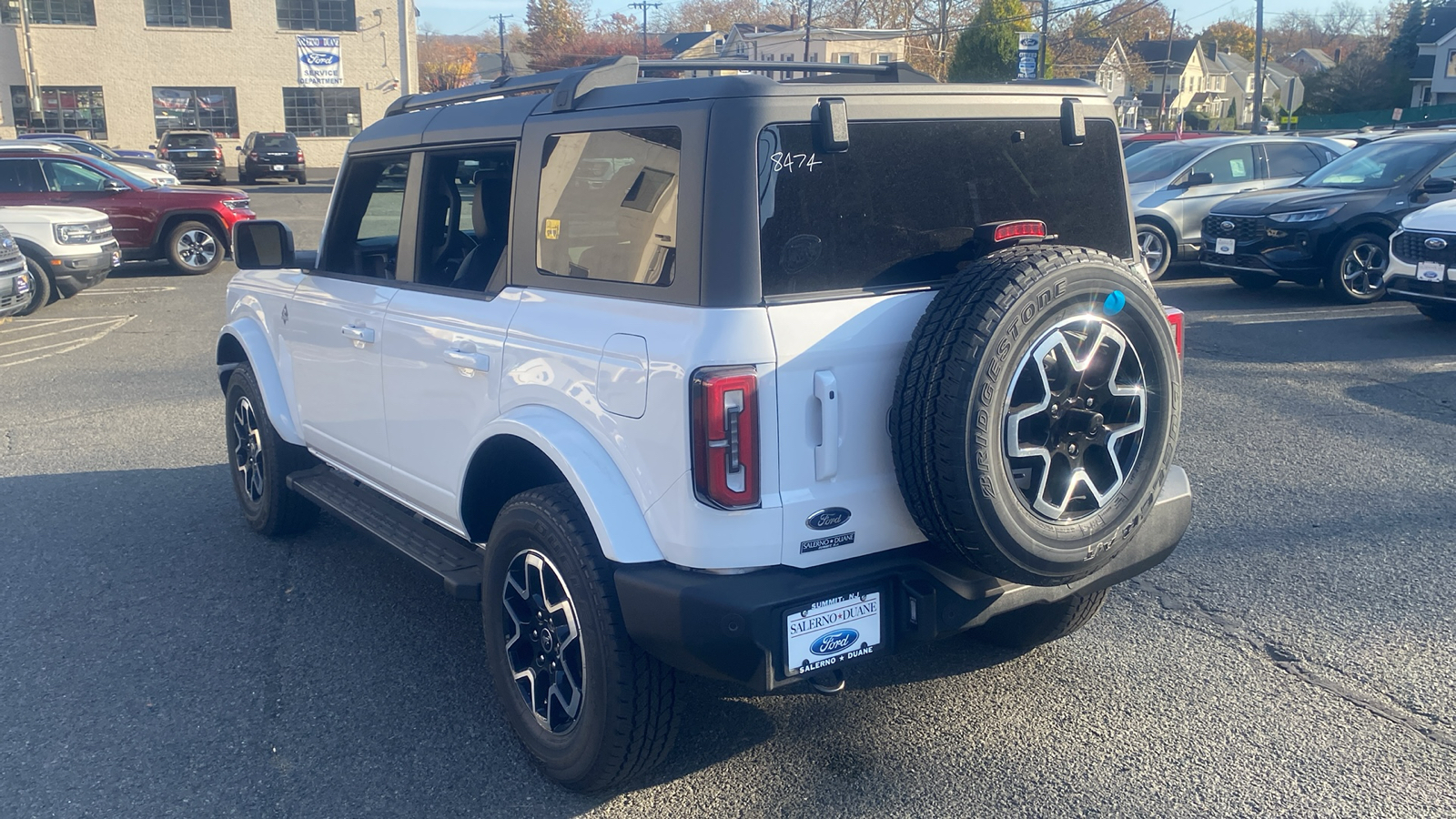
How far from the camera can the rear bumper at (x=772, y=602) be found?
9.29 feet

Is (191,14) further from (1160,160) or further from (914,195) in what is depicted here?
(914,195)

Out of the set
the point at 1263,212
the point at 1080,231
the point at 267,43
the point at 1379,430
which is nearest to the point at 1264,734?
the point at 1080,231

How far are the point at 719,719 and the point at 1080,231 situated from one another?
6.35ft

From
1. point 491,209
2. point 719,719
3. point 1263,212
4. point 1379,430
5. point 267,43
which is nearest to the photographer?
point 719,719

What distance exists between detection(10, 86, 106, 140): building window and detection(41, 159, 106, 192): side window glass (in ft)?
96.8

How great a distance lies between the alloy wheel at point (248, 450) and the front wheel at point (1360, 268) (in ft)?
34.5

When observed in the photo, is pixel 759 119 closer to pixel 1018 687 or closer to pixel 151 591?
pixel 1018 687

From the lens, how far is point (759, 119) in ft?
9.51

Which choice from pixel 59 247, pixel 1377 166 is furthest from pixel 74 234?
pixel 1377 166

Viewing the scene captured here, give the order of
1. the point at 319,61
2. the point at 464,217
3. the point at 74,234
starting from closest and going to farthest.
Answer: the point at 464,217 → the point at 74,234 → the point at 319,61

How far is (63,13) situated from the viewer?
4003 centimetres

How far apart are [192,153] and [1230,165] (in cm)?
3023

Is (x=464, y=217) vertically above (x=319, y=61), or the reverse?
(x=319, y=61)

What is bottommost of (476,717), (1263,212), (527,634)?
(476,717)
